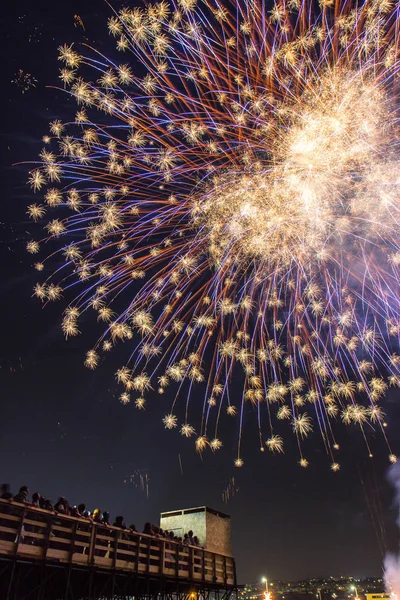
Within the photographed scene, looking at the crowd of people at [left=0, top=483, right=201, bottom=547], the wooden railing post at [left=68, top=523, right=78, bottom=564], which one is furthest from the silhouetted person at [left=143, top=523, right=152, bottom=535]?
the wooden railing post at [left=68, top=523, right=78, bottom=564]

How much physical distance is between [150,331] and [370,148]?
8.70 metres

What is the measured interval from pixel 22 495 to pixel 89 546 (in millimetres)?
2471

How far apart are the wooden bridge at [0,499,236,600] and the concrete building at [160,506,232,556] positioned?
2.62ft

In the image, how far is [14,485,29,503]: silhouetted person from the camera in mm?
9949

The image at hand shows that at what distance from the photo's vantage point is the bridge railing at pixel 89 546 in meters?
9.77

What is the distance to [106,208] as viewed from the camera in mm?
15172

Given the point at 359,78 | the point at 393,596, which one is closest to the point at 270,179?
the point at 359,78

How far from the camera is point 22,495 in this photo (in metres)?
10.1

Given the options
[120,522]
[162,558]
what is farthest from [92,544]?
[162,558]

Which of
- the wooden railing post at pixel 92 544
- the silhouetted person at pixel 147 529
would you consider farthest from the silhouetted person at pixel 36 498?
the silhouetted person at pixel 147 529

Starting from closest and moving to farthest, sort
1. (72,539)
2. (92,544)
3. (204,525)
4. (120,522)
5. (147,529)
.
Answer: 1. (72,539)
2. (92,544)
3. (120,522)
4. (147,529)
5. (204,525)

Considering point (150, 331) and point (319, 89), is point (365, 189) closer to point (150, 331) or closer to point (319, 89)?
point (319, 89)

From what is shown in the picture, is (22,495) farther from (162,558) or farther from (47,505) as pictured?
(162,558)

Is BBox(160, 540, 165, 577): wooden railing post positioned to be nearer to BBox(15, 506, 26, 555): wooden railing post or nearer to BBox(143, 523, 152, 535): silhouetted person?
BBox(143, 523, 152, 535): silhouetted person
